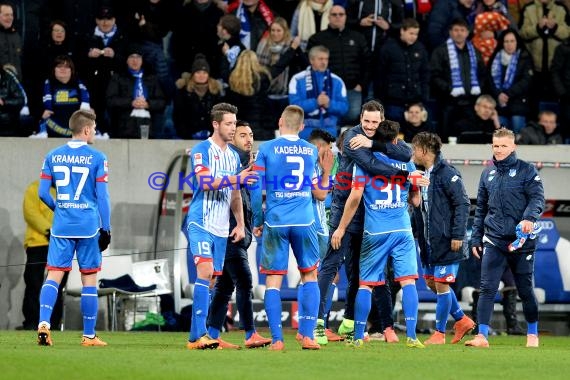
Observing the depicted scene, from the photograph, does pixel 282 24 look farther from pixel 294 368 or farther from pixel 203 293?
pixel 294 368

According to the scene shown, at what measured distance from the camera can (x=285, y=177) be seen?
1159cm

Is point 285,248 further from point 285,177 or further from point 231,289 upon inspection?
point 231,289

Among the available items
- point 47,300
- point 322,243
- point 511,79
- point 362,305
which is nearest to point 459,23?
point 511,79

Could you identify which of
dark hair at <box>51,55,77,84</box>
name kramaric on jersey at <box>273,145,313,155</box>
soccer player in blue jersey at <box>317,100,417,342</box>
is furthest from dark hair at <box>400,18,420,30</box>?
name kramaric on jersey at <box>273,145,313,155</box>

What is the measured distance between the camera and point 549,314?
18516 mm

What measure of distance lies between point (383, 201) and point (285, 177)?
120 centimetres

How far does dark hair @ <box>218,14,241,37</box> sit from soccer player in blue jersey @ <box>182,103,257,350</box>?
7.36 meters

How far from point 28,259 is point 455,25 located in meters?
7.18

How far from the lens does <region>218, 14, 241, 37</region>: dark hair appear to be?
18.7m

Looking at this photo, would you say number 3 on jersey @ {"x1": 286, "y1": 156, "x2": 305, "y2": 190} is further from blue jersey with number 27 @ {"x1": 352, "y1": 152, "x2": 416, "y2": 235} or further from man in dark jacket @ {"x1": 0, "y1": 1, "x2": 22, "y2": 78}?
man in dark jacket @ {"x1": 0, "y1": 1, "x2": 22, "y2": 78}

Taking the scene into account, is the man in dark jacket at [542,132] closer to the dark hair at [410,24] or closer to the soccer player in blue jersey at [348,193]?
the dark hair at [410,24]

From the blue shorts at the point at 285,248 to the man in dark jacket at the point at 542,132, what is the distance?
8196 millimetres

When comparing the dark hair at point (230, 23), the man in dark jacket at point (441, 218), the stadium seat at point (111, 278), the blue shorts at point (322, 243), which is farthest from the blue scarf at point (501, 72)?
the blue shorts at point (322, 243)

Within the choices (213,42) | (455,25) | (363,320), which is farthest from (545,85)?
(363,320)
